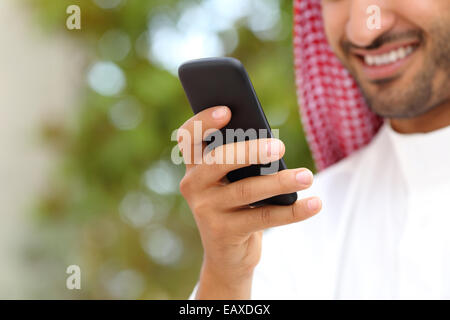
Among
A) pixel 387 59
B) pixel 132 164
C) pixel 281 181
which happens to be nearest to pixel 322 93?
pixel 387 59

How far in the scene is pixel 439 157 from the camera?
107 cm

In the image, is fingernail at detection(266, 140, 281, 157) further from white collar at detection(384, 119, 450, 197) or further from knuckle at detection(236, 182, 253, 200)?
white collar at detection(384, 119, 450, 197)

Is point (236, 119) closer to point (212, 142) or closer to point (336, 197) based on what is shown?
point (212, 142)

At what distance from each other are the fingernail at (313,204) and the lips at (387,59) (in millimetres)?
520

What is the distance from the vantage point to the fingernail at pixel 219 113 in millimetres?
661

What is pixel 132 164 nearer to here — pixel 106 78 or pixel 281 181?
pixel 106 78

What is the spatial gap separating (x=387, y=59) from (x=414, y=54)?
55 millimetres

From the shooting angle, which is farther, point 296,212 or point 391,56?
point 391,56

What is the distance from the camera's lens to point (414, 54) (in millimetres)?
1019

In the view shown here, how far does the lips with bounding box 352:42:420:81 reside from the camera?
1026 millimetres

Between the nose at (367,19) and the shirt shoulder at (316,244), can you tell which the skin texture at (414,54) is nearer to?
the nose at (367,19)

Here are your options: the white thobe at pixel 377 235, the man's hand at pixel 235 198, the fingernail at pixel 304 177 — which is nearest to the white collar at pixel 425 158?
the white thobe at pixel 377 235

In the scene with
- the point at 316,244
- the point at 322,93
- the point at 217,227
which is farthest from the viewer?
the point at 322,93

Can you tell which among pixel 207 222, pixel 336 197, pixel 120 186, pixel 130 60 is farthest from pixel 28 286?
pixel 207 222
